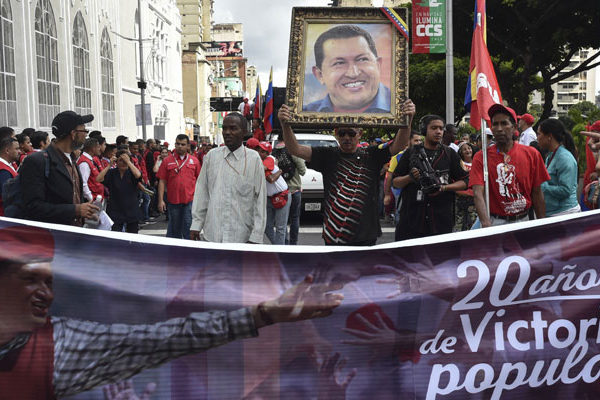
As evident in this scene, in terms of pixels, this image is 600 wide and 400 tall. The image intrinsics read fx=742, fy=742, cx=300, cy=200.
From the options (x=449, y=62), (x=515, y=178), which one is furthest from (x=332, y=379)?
(x=449, y=62)

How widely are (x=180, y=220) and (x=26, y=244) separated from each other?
743 cm

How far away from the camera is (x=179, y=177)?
10867mm

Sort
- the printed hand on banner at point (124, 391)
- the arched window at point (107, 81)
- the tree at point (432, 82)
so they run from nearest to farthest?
the printed hand on banner at point (124, 391)
the arched window at point (107, 81)
the tree at point (432, 82)

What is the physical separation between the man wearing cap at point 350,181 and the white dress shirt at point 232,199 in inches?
20.9

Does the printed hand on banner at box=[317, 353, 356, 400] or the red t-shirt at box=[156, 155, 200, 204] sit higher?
the red t-shirt at box=[156, 155, 200, 204]

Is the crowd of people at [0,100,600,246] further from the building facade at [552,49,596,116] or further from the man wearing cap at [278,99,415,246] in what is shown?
the building facade at [552,49,596,116]

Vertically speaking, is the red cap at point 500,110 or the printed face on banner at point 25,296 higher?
the red cap at point 500,110

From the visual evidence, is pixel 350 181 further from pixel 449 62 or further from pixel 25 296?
pixel 449 62

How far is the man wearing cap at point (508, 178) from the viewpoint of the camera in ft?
19.1

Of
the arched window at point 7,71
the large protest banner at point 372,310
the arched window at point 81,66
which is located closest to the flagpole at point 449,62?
the arched window at point 7,71

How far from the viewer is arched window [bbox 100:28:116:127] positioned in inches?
1485

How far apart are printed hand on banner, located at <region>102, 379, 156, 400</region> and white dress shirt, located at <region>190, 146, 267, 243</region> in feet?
8.91

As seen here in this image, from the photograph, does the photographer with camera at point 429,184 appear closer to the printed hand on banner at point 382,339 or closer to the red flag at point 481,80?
the red flag at point 481,80

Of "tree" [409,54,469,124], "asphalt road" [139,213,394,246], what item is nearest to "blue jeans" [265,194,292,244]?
"asphalt road" [139,213,394,246]
